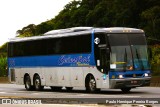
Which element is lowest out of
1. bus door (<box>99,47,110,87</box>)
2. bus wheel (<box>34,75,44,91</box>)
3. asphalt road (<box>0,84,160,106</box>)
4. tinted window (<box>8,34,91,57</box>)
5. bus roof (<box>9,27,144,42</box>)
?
asphalt road (<box>0,84,160,106</box>)

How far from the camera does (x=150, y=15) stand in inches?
2477

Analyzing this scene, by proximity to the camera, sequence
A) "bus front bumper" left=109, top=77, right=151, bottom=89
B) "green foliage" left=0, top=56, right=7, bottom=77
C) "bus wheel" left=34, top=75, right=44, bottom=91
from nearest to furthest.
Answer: "bus front bumper" left=109, top=77, right=151, bottom=89, "bus wheel" left=34, top=75, right=44, bottom=91, "green foliage" left=0, top=56, right=7, bottom=77

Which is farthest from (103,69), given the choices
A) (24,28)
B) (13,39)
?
(24,28)

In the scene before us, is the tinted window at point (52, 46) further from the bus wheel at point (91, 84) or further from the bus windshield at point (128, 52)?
the bus windshield at point (128, 52)

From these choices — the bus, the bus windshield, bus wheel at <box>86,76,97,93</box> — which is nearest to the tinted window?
the bus

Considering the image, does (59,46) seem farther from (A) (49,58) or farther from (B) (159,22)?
(B) (159,22)

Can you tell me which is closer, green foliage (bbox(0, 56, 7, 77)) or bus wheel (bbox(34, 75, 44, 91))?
bus wheel (bbox(34, 75, 44, 91))

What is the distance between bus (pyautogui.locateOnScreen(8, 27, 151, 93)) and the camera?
87.7 ft

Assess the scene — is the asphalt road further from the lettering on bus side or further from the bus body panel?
the lettering on bus side

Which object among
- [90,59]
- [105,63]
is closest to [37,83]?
[90,59]

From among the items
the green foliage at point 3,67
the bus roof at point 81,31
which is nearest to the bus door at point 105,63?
the bus roof at point 81,31

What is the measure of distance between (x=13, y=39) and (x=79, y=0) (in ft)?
202

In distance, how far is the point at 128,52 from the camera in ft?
88.3

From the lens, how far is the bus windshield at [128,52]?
26609 mm
